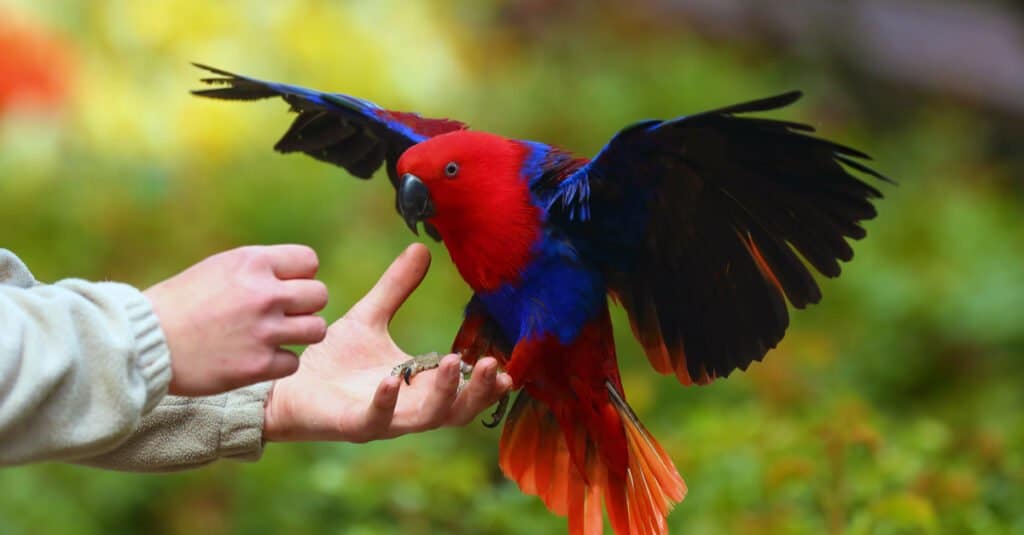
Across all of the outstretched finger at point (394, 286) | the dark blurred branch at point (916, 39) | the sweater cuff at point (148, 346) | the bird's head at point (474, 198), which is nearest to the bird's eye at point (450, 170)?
the bird's head at point (474, 198)

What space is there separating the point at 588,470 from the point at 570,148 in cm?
249

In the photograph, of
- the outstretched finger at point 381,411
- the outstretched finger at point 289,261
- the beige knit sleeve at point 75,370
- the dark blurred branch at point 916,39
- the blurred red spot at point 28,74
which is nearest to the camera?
the beige knit sleeve at point 75,370

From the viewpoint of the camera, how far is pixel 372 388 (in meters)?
1.71

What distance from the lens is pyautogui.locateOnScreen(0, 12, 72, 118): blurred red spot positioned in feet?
14.4

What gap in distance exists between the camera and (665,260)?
1.72 metres

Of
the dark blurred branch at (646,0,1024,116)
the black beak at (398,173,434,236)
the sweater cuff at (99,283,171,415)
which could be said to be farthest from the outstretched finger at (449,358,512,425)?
the dark blurred branch at (646,0,1024,116)

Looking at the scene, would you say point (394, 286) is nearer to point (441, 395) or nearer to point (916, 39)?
point (441, 395)

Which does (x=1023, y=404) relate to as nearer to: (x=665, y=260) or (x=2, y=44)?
(x=665, y=260)

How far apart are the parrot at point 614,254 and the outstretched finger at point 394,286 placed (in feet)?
0.19

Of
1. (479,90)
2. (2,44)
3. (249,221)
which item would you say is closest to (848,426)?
(249,221)

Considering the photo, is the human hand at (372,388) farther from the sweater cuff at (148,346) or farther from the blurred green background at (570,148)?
the blurred green background at (570,148)

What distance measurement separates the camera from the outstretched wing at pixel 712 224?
153 cm

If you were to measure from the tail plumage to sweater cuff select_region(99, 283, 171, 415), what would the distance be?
2.29 feet

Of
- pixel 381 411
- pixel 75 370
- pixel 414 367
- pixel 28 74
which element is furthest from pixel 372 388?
pixel 28 74
